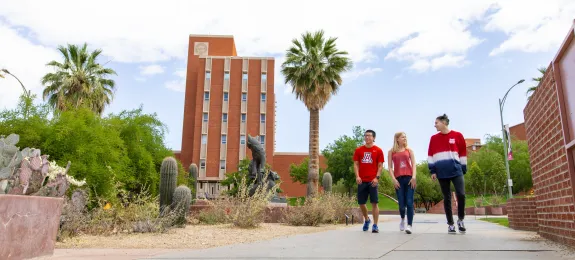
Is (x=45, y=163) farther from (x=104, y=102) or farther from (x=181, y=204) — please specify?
(x=104, y=102)

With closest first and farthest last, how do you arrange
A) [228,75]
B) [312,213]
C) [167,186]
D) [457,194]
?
[457,194] < [167,186] < [312,213] < [228,75]

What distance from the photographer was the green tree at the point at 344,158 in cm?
4744

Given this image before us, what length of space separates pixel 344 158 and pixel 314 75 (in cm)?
2194

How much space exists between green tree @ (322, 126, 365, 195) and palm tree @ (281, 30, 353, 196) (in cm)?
1968

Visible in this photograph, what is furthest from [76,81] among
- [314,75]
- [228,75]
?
[228,75]

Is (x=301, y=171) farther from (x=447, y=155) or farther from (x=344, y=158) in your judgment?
(x=447, y=155)

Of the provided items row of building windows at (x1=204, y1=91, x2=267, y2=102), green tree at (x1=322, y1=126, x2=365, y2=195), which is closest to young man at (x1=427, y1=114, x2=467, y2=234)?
green tree at (x1=322, y1=126, x2=365, y2=195)

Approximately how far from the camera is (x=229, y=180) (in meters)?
47.6

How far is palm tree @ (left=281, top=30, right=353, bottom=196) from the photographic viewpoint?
27.4 metres

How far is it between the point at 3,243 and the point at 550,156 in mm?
5626

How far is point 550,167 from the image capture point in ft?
16.4

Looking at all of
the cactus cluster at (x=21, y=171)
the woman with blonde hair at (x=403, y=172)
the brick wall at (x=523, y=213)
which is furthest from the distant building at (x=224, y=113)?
the cactus cluster at (x=21, y=171)

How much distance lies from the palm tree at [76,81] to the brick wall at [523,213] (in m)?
26.0

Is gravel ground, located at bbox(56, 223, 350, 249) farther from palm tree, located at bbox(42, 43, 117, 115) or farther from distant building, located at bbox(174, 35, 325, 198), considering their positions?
distant building, located at bbox(174, 35, 325, 198)
